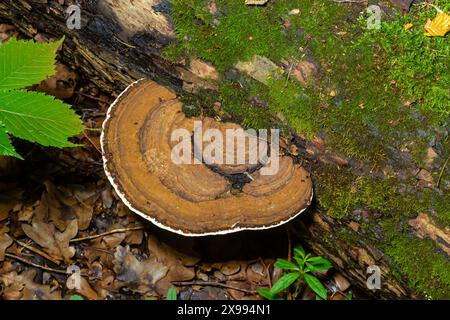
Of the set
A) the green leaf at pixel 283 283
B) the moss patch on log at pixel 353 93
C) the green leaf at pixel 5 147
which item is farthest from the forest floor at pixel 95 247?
the green leaf at pixel 5 147

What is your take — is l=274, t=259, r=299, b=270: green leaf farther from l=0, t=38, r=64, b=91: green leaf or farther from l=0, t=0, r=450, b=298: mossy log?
l=0, t=38, r=64, b=91: green leaf

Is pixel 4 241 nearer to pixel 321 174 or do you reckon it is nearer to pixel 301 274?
pixel 301 274

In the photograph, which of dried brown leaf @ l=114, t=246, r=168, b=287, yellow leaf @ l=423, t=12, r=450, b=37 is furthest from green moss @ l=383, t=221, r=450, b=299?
dried brown leaf @ l=114, t=246, r=168, b=287

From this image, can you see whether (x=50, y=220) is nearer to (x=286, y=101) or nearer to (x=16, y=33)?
(x=16, y=33)

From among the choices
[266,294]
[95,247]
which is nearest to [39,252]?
[95,247]

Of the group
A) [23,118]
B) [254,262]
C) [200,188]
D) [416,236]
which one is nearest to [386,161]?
[416,236]
